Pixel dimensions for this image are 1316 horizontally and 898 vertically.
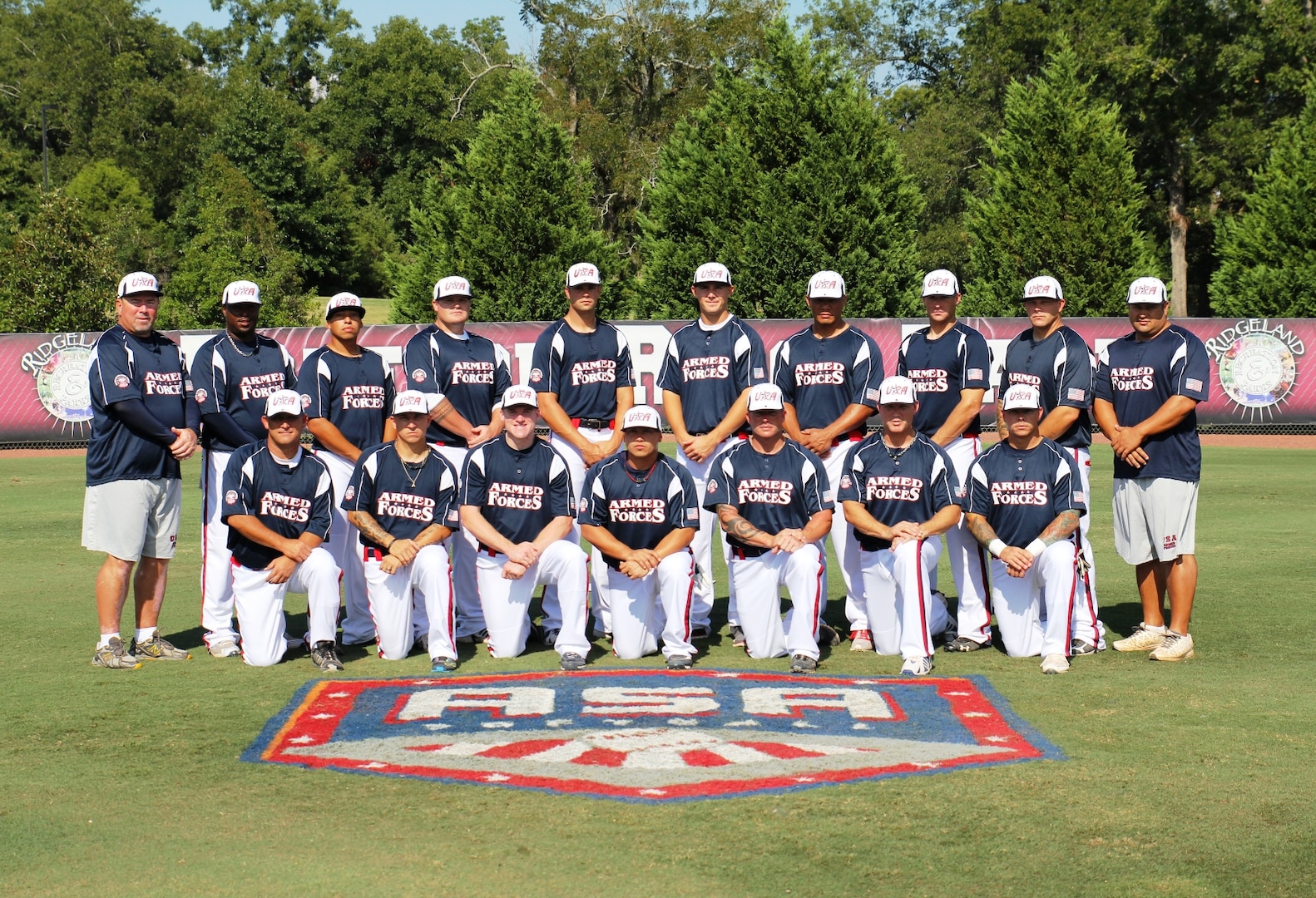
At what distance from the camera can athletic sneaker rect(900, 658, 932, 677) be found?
7.35 m

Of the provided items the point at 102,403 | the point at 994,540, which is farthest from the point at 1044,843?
the point at 102,403

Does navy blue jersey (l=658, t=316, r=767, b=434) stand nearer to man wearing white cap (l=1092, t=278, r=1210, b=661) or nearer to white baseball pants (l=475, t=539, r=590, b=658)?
white baseball pants (l=475, t=539, r=590, b=658)

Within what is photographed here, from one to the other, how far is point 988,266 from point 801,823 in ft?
83.3

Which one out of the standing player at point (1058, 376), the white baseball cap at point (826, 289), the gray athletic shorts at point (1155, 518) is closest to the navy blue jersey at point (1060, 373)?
the standing player at point (1058, 376)

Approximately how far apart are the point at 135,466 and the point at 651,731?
11.9 feet

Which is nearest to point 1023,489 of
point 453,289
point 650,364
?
point 453,289

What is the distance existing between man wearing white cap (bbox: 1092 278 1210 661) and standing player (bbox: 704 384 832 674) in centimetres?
183

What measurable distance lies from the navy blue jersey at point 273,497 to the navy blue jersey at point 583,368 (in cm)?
169

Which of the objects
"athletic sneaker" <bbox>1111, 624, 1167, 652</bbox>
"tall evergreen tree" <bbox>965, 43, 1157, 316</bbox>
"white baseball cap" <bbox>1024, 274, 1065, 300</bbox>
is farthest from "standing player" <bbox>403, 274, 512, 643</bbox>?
"tall evergreen tree" <bbox>965, 43, 1157, 316</bbox>

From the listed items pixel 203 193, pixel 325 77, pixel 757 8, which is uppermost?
pixel 325 77

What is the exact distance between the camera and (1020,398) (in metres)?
7.84

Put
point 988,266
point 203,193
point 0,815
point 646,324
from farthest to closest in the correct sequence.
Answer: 1. point 203,193
2. point 988,266
3. point 646,324
4. point 0,815

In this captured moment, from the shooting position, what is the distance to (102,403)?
7648 mm

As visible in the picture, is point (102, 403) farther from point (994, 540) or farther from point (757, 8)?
point (757, 8)
